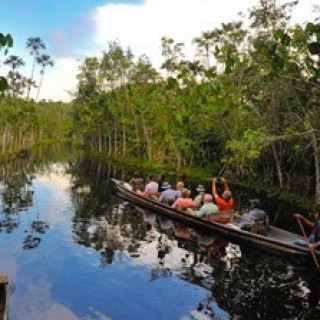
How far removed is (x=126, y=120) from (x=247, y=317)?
176 feet

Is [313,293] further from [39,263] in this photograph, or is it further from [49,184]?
[49,184]

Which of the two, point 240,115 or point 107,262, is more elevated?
→ point 240,115

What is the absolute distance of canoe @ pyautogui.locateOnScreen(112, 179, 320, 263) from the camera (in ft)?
55.7

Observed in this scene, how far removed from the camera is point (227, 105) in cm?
3206

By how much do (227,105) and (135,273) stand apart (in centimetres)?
1842

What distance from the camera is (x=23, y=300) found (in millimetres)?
13617

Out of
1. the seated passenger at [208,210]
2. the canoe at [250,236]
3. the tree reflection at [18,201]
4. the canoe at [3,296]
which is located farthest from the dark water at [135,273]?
the canoe at [3,296]

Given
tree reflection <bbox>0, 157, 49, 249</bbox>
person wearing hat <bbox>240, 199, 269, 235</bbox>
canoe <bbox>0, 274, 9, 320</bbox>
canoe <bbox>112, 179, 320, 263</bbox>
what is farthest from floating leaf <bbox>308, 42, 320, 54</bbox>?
tree reflection <bbox>0, 157, 49, 249</bbox>

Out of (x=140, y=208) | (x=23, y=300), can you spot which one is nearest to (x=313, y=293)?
(x=23, y=300)

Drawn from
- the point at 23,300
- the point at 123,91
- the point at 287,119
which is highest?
the point at 123,91

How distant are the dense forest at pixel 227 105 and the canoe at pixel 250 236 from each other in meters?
5.31

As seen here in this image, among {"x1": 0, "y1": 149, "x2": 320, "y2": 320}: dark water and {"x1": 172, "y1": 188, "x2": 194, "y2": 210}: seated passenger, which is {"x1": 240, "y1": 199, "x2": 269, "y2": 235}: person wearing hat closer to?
{"x1": 0, "y1": 149, "x2": 320, "y2": 320}: dark water

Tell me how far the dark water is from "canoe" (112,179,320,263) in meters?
0.36

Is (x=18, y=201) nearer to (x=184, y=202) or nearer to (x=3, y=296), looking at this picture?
(x=184, y=202)
